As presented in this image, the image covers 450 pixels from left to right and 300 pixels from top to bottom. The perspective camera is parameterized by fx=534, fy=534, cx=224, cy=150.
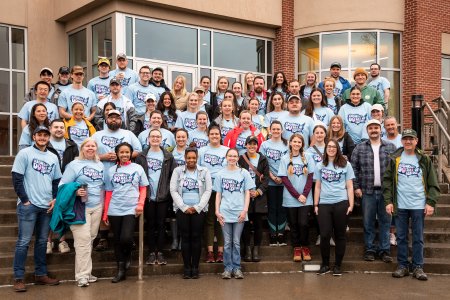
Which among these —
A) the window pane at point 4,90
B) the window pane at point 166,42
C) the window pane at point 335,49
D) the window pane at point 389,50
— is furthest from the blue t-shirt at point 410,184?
the window pane at point 4,90

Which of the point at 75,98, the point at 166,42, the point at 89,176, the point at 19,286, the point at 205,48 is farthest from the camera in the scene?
the point at 205,48

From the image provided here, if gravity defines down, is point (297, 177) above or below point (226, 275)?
above

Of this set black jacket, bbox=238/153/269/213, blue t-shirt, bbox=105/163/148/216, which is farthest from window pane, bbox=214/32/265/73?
blue t-shirt, bbox=105/163/148/216

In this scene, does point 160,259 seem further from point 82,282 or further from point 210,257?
point 82,282

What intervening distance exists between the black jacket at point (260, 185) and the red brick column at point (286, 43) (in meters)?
9.93

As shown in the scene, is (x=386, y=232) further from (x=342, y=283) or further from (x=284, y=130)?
(x=284, y=130)

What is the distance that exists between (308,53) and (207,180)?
11161 millimetres

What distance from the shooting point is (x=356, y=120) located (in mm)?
9391

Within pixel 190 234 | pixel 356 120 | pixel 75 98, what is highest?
pixel 75 98

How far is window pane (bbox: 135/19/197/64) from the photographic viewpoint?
15.3 metres

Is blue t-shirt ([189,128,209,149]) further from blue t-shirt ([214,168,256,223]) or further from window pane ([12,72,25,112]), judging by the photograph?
window pane ([12,72,25,112])

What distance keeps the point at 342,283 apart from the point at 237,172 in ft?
7.15

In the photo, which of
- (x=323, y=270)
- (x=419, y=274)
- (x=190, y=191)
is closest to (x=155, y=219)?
(x=190, y=191)

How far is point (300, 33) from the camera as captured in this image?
703 inches
